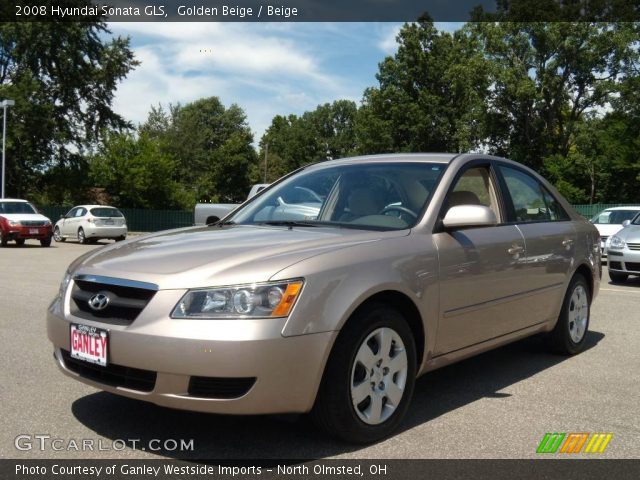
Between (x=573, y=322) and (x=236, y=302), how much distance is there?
3.77m

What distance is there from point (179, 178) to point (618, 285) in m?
68.8

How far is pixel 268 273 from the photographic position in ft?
10.7

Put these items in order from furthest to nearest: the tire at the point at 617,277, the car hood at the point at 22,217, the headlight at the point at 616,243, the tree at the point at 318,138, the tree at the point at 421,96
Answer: the tree at the point at 318,138 < the tree at the point at 421,96 < the car hood at the point at 22,217 < the tire at the point at 617,277 < the headlight at the point at 616,243

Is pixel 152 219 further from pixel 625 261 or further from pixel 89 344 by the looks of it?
pixel 89 344

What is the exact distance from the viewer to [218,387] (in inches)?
127

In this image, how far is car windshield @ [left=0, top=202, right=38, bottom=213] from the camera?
74.8 feet

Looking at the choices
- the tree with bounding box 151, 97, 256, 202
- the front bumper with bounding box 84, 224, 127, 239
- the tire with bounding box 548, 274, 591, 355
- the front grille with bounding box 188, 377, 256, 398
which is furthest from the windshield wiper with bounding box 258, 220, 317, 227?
the tree with bounding box 151, 97, 256, 202

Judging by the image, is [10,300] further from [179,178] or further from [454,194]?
[179,178]

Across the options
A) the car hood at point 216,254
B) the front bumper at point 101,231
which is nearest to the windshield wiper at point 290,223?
the car hood at point 216,254

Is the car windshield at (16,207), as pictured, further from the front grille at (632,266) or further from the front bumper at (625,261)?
the front grille at (632,266)

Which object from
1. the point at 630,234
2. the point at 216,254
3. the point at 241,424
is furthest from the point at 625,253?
the point at 216,254

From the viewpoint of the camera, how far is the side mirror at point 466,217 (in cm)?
412

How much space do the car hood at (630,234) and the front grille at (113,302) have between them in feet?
35.9

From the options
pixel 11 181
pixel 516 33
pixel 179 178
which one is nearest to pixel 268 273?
pixel 11 181
